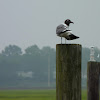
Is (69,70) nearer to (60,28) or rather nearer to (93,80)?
(60,28)

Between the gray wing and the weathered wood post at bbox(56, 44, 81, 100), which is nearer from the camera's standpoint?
the weathered wood post at bbox(56, 44, 81, 100)

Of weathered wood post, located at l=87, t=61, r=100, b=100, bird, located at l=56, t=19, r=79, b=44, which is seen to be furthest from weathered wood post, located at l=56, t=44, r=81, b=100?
weathered wood post, located at l=87, t=61, r=100, b=100

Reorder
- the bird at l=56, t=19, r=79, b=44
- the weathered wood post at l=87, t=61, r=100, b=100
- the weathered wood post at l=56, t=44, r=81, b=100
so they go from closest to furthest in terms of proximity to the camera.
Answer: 1. the weathered wood post at l=56, t=44, r=81, b=100
2. the bird at l=56, t=19, r=79, b=44
3. the weathered wood post at l=87, t=61, r=100, b=100

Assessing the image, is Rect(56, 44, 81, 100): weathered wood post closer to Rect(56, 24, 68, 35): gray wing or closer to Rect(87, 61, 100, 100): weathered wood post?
Rect(56, 24, 68, 35): gray wing

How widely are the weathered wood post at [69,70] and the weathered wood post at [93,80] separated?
2.23m

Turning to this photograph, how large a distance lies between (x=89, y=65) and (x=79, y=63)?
2243mm

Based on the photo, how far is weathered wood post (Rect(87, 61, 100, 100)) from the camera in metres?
5.05

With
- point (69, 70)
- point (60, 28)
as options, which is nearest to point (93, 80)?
point (60, 28)

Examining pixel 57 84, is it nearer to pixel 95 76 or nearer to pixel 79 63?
pixel 79 63

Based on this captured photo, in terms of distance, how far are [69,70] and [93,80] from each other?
2326 mm

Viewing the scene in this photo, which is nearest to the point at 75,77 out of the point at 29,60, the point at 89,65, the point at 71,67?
the point at 71,67

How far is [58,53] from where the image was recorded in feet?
9.34

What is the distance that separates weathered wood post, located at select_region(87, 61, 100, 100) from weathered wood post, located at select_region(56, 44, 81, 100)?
223 cm

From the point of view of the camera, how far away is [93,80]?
5.09 meters
